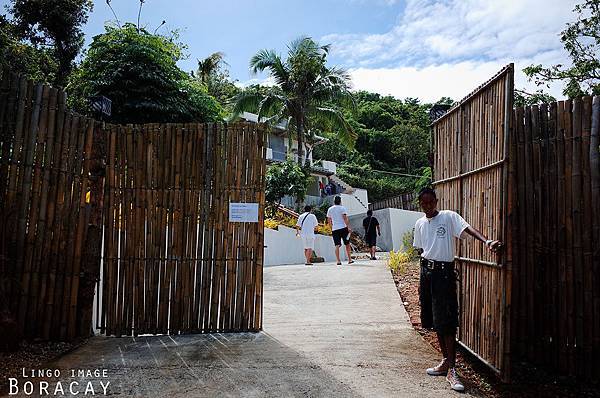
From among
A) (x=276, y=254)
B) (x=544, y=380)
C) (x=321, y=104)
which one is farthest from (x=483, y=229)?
(x=321, y=104)

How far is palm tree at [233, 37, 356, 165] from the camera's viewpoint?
21341mm

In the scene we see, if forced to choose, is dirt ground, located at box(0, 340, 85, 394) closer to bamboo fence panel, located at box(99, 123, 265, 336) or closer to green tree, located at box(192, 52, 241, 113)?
bamboo fence panel, located at box(99, 123, 265, 336)

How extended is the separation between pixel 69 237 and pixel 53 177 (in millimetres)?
641

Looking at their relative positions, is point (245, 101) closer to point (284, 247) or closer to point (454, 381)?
point (284, 247)

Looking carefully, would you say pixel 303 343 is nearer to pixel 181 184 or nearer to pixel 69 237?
pixel 181 184

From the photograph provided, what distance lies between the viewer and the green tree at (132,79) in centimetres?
1176

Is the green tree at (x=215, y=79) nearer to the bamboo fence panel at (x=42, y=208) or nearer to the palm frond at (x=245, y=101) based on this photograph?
the palm frond at (x=245, y=101)

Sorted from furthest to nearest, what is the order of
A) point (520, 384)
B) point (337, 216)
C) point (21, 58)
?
point (21, 58), point (337, 216), point (520, 384)

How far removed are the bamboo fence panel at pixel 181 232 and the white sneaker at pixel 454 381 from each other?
88.2 inches

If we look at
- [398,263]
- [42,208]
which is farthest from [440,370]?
[398,263]

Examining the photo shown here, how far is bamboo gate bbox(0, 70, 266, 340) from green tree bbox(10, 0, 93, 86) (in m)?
16.3

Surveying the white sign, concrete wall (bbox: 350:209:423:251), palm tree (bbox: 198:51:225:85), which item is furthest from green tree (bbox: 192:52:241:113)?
the white sign

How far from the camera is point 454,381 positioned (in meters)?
4.02

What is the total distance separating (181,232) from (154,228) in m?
0.31
